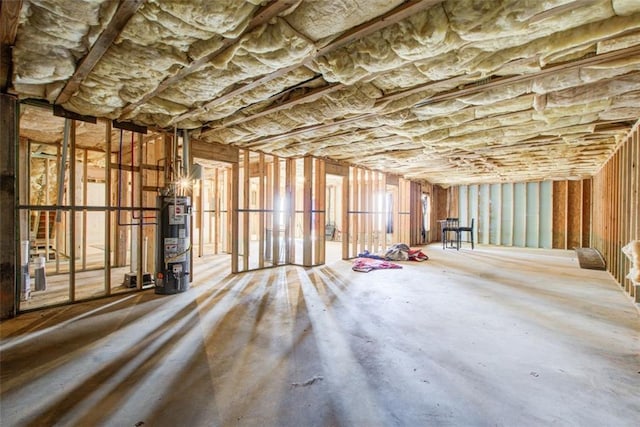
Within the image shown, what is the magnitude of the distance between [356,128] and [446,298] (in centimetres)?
271

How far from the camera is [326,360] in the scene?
2.24 m

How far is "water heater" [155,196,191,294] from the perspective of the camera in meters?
4.03

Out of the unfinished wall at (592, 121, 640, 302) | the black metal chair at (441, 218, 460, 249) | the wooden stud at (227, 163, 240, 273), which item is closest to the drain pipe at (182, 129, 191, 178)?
the wooden stud at (227, 163, 240, 273)

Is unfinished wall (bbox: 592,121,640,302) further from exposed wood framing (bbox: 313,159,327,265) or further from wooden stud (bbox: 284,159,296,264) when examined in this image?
wooden stud (bbox: 284,159,296,264)

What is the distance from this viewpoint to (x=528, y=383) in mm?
1958

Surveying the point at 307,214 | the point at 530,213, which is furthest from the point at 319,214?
the point at 530,213

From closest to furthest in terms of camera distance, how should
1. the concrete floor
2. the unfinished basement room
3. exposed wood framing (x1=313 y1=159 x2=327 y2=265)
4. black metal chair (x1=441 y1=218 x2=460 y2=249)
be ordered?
the concrete floor, the unfinished basement room, exposed wood framing (x1=313 y1=159 x2=327 y2=265), black metal chair (x1=441 y1=218 x2=460 y2=249)

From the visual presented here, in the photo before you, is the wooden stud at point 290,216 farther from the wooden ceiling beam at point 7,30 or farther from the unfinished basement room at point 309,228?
the wooden ceiling beam at point 7,30

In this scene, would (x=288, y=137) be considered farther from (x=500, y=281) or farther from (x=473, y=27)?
(x=500, y=281)

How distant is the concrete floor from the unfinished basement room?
0.02 meters

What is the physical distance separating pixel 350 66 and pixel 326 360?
7.80ft

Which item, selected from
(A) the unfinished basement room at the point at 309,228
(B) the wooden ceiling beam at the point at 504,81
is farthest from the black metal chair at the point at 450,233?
(B) the wooden ceiling beam at the point at 504,81

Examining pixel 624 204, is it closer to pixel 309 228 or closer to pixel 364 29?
pixel 364 29

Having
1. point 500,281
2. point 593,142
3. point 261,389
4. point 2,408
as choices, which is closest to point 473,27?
point 261,389
